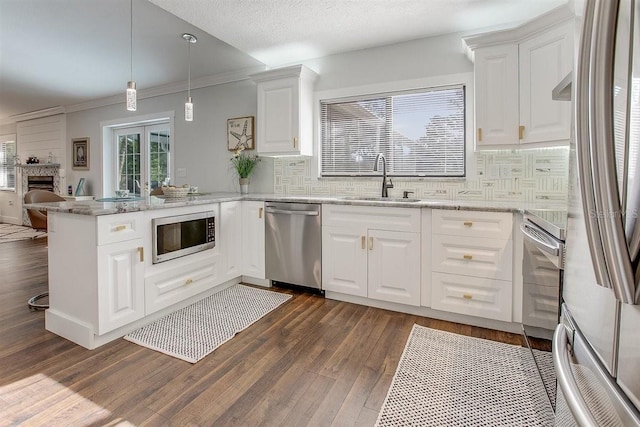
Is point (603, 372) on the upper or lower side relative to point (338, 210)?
lower

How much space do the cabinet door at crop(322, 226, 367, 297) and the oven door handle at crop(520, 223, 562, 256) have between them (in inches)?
46.1

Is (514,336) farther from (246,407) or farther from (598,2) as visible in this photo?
(598,2)

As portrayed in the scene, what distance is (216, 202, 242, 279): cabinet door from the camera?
3215mm

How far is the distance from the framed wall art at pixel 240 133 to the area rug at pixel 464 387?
299cm

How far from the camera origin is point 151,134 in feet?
18.1

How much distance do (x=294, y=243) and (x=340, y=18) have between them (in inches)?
76.9

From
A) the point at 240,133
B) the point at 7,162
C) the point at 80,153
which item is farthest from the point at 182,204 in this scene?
the point at 7,162

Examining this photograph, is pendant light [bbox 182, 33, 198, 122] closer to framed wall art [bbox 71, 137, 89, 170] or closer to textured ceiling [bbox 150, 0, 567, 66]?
textured ceiling [bbox 150, 0, 567, 66]

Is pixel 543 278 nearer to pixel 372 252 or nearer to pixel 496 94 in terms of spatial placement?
pixel 372 252

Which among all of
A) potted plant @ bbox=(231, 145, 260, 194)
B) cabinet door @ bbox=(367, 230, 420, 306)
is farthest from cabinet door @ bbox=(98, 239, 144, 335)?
potted plant @ bbox=(231, 145, 260, 194)

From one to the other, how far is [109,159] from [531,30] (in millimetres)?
6363

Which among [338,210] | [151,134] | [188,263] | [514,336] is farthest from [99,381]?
[151,134]

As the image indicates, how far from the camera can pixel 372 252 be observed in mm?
2834

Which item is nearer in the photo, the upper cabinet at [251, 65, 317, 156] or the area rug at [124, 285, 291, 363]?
the area rug at [124, 285, 291, 363]
